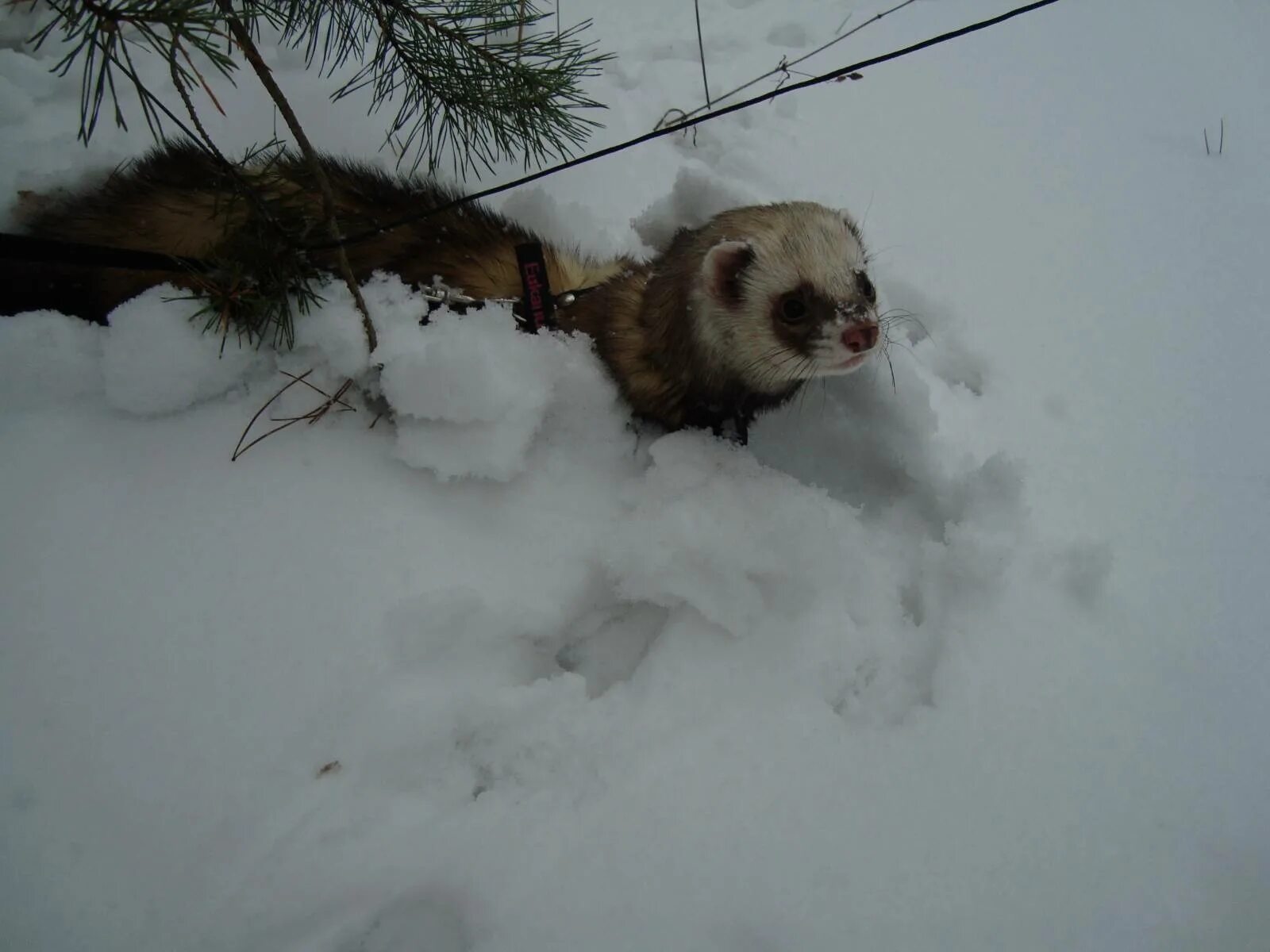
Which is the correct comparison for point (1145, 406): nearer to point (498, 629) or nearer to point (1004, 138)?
point (1004, 138)

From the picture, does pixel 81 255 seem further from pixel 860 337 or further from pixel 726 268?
pixel 860 337

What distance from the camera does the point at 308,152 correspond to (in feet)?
4.28

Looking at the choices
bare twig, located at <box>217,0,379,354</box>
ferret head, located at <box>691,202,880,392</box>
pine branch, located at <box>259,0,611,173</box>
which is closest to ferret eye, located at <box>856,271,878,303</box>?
ferret head, located at <box>691,202,880,392</box>

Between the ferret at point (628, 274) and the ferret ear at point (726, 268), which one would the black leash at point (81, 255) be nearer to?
the ferret at point (628, 274)

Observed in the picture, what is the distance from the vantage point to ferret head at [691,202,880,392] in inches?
58.0

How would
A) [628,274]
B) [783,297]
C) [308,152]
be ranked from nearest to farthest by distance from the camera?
[308,152], [783,297], [628,274]

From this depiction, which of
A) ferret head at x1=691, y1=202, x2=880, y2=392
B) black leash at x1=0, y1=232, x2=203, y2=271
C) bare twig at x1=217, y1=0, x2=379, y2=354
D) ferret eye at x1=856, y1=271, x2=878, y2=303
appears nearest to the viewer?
bare twig at x1=217, y1=0, x2=379, y2=354

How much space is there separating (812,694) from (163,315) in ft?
5.38

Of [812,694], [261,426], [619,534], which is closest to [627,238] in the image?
[619,534]

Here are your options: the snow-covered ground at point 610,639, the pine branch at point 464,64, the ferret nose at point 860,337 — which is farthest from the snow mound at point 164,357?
the ferret nose at point 860,337

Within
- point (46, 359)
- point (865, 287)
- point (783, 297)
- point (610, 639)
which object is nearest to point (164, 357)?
point (46, 359)

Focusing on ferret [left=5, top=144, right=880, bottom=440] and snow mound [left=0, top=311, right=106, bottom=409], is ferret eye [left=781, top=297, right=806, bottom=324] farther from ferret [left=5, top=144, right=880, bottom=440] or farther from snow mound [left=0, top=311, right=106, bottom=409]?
snow mound [left=0, top=311, right=106, bottom=409]

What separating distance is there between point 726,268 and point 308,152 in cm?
91

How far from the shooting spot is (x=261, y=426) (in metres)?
1.48
